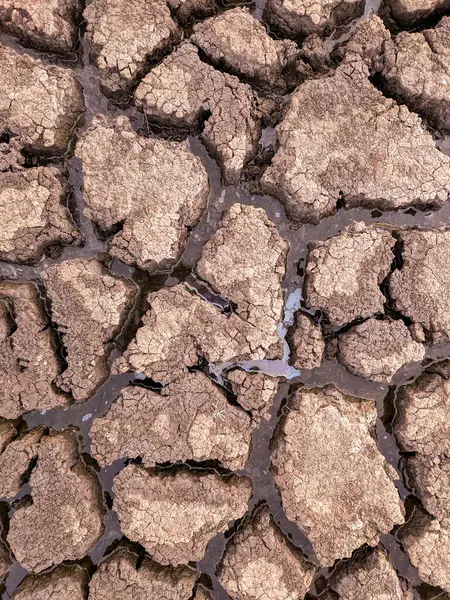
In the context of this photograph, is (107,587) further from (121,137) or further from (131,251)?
(121,137)

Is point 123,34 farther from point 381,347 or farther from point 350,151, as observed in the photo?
point 381,347

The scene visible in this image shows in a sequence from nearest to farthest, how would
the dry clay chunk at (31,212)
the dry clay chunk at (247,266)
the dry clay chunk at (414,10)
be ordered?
the dry clay chunk at (31,212) < the dry clay chunk at (247,266) < the dry clay chunk at (414,10)

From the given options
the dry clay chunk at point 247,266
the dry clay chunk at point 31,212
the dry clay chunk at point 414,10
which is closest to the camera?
the dry clay chunk at point 31,212

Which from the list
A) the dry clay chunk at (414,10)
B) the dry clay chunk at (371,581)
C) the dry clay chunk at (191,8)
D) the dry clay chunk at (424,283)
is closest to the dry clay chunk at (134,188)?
the dry clay chunk at (191,8)

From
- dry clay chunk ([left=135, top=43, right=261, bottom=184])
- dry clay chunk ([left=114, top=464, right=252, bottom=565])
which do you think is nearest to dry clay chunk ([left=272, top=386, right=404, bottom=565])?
dry clay chunk ([left=114, top=464, right=252, bottom=565])

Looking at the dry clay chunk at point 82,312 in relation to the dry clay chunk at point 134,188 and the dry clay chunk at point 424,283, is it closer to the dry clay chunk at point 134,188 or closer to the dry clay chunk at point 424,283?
the dry clay chunk at point 134,188

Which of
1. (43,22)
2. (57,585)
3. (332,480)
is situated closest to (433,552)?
(332,480)
